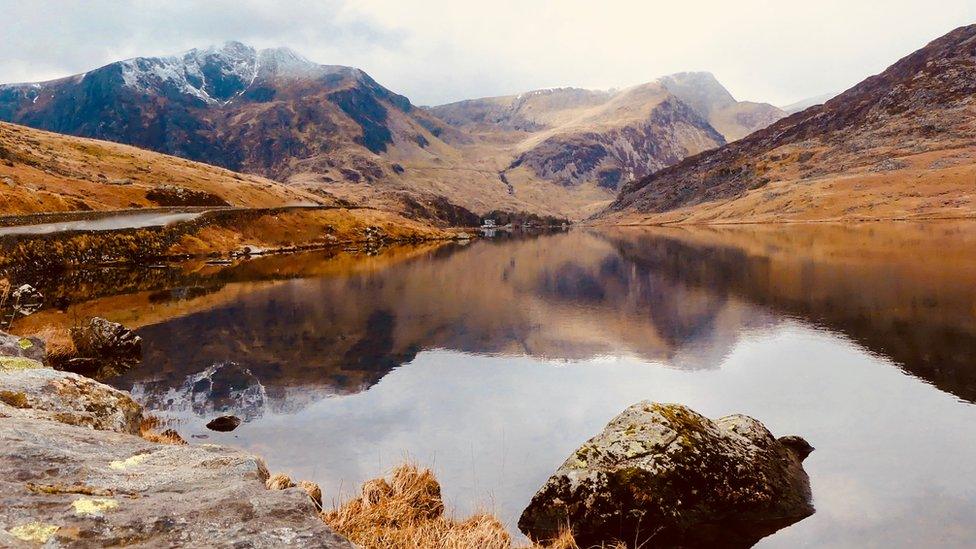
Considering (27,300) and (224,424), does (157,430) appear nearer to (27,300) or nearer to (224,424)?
(224,424)

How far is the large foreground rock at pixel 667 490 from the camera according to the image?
14945 millimetres

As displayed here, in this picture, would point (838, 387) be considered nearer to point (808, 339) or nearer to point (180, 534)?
point (808, 339)

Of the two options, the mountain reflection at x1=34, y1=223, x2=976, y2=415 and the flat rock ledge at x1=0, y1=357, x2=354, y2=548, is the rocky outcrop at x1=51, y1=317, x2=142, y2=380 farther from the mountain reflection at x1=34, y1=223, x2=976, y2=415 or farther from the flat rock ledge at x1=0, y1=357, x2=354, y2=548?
the flat rock ledge at x1=0, y1=357, x2=354, y2=548

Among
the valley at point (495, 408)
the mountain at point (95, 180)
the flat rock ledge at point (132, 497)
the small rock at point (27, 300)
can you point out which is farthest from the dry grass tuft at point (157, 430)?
the mountain at point (95, 180)

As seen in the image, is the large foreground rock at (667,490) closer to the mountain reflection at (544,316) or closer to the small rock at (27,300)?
the mountain reflection at (544,316)

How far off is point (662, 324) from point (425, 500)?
33978 mm

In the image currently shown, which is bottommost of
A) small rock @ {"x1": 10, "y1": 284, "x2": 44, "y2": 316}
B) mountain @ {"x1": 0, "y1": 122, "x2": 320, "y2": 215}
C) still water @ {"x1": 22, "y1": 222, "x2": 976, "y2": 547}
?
still water @ {"x1": 22, "y1": 222, "x2": 976, "y2": 547}

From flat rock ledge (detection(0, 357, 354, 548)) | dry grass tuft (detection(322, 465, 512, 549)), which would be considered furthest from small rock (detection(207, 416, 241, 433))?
flat rock ledge (detection(0, 357, 354, 548))

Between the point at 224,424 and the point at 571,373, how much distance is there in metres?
18.3

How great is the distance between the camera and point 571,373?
3231cm

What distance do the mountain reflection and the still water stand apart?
0.83ft

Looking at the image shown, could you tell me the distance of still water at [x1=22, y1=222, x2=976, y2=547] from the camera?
18.4m

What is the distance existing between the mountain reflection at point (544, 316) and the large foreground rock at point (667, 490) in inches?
604

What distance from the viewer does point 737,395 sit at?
27156mm
